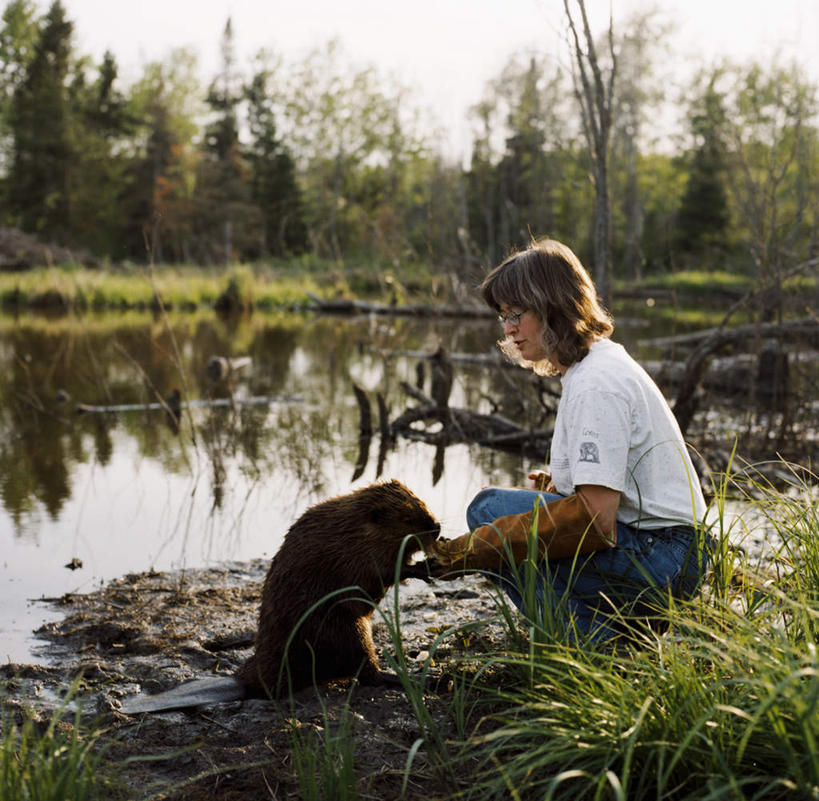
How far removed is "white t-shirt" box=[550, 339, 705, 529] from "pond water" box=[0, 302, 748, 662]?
2.48 m

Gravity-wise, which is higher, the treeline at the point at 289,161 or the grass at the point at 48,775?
the treeline at the point at 289,161

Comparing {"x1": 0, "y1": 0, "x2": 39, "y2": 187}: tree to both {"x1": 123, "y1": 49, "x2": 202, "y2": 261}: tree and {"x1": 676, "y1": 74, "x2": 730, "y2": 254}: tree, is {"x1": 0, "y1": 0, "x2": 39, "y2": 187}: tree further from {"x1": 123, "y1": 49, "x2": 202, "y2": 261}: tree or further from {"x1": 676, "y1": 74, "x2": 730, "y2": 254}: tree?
{"x1": 676, "y1": 74, "x2": 730, "y2": 254}: tree

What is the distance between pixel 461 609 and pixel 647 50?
3997 cm

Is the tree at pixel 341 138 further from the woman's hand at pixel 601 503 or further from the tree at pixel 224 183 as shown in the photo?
the woman's hand at pixel 601 503

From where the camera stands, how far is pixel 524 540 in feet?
9.88

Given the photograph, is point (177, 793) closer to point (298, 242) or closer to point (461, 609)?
point (461, 609)

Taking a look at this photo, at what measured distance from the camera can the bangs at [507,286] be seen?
3138mm

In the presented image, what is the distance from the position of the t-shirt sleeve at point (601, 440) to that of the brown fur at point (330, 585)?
2.44 feet

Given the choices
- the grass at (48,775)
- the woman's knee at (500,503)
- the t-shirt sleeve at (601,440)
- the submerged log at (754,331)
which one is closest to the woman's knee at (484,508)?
the woman's knee at (500,503)

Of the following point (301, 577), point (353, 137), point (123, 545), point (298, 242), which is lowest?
point (123, 545)

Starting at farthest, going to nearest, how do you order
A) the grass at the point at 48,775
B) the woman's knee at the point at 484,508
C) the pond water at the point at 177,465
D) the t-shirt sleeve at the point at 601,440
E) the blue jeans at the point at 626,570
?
the pond water at the point at 177,465 → the woman's knee at the point at 484,508 → the blue jeans at the point at 626,570 → the t-shirt sleeve at the point at 601,440 → the grass at the point at 48,775

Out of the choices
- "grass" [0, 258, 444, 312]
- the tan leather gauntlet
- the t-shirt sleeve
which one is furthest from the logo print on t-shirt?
"grass" [0, 258, 444, 312]

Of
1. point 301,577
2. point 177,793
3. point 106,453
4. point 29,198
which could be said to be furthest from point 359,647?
point 29,198

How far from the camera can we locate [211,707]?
10.6 feet
